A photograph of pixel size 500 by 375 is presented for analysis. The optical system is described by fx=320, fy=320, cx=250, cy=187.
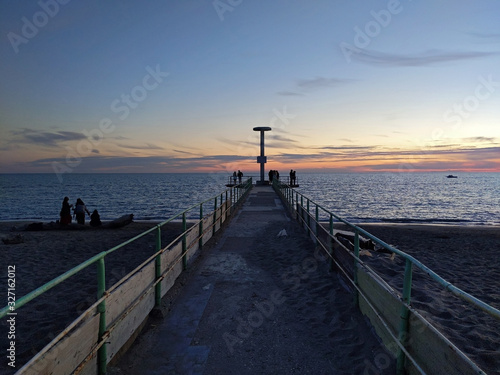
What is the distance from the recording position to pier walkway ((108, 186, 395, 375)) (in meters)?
3.92

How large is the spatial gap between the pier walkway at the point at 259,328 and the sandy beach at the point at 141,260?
1.35 metres

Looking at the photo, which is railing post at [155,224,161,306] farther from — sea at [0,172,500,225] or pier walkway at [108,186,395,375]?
sea at [0,172,500,225]

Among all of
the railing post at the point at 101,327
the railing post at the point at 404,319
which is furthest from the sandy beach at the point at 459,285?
the railing post at the point at 101,327

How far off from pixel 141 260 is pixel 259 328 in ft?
24.4

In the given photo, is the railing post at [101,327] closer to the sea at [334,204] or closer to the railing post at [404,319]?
the railing post at [404,319]

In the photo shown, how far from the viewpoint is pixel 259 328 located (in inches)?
193

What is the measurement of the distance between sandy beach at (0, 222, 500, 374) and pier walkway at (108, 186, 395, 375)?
1347 millimetres

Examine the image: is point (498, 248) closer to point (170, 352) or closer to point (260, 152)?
point (170, 352)

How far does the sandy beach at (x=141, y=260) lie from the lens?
192 inches

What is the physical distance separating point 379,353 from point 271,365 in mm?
1343

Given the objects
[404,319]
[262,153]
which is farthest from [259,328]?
[262,153]

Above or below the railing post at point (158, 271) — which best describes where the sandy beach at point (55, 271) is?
below

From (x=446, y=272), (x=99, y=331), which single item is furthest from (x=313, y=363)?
(x=446, y=272)

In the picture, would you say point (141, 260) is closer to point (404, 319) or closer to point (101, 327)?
point (101, 327)
